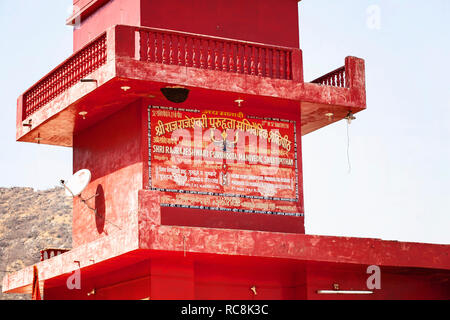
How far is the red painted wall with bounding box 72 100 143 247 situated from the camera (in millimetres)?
15742

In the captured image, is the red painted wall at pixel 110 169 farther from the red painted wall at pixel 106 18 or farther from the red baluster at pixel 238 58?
the red baluster at pixel 238 58

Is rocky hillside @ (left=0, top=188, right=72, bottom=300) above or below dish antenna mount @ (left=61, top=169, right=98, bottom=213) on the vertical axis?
above

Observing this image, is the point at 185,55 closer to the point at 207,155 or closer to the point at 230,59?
the point at 230,59

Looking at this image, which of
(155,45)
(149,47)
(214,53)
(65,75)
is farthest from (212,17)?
(65,75)

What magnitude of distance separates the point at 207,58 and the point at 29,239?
3329cm

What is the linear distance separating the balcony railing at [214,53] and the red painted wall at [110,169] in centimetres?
100

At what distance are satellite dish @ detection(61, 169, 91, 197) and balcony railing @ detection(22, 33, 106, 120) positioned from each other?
5.20 feet

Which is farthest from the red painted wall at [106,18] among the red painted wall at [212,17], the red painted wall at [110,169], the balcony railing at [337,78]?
the balcony railing at [337,78]

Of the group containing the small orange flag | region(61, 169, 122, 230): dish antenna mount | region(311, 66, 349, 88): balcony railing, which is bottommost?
the small orange flag

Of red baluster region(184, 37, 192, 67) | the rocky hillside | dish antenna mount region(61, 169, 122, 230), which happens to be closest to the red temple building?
red baluster region(184, 37, 192, 67)

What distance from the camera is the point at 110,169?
16578 millimetres

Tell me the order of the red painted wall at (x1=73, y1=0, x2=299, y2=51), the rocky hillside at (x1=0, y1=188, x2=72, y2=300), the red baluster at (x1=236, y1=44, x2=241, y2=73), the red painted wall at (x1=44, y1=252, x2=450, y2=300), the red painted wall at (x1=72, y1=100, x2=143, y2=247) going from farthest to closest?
the rocky hillside at (x1=0, y1=188, x2=72, y2=300), the red painted wall at (x1=73, y1=0, x2=299, y2=51), the red baluster at (x1=236, y1=44, x2=241, y2=73), the red painted wall at (x1=72, y1=100, x2=143, y2=247), the red painted wall at (x1=44, y1=252, x2=450, y2=300)

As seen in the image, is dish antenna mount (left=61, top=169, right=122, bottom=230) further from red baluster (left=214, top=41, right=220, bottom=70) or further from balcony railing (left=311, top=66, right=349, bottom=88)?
balcony railing (left=311, top=66, right=349, bottom=88)
